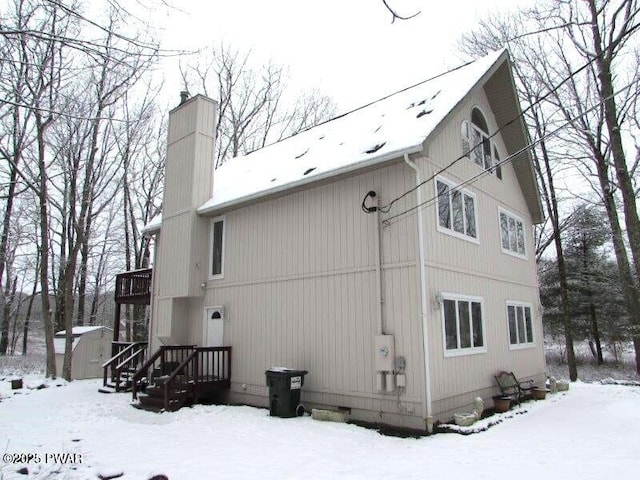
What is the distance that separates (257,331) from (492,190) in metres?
6.50

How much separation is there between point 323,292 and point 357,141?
317 centimetres

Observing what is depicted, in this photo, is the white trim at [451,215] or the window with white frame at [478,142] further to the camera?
the window with white frame at [478,142]

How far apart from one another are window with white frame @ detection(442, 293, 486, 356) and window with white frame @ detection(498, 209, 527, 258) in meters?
2.68

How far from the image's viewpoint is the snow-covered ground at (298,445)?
5504 mm

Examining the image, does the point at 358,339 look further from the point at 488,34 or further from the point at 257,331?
the point at 488,34

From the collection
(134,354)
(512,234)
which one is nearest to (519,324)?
(512,234)

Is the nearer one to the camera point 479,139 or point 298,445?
point 298,445

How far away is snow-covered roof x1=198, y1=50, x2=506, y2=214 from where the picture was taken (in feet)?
27.7

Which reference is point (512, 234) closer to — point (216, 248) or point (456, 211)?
point (456, 211)

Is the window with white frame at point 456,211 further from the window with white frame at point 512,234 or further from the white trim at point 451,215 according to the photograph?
the window with white frame at point 512,234

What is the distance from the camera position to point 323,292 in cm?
916

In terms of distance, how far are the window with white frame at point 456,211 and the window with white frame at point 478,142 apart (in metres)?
1.02

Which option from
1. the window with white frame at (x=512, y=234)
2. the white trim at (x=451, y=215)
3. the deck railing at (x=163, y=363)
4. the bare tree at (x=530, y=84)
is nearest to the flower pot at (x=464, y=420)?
the white trim at (x=451, y=215)

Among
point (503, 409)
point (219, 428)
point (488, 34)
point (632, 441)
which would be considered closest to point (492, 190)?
point (503, 409)
